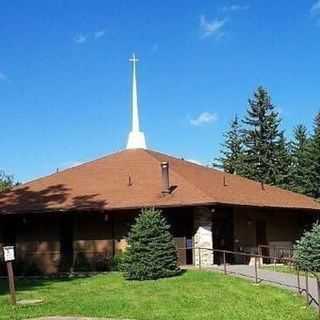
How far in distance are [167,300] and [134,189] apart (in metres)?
13.0

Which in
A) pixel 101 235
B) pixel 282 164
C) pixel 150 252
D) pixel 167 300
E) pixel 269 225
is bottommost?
pixel 167 300

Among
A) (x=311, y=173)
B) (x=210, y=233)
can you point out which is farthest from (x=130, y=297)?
(x=311, y=173)

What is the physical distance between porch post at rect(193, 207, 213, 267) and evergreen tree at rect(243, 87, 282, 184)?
94.1 ft

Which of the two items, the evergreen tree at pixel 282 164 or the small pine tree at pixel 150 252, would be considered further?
the evergreen tree at pixel 282 164

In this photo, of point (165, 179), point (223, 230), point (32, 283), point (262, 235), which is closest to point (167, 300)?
point (32, 283)

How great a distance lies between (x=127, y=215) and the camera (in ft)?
89.1

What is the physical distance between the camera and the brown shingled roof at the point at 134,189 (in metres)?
26.8

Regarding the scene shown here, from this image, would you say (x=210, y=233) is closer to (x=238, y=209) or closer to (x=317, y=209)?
(x=238, y=209)

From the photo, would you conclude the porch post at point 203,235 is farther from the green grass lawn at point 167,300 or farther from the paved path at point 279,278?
the green grass lawn at point 167,300

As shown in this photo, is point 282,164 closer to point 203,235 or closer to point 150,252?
point 203,235

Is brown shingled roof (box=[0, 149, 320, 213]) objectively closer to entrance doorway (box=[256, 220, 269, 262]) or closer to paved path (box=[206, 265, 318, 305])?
entrance doorway (box=[256, 220, 269, 262])

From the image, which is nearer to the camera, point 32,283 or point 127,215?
point 32,283

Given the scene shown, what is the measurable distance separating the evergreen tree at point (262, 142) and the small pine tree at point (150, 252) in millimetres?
33673

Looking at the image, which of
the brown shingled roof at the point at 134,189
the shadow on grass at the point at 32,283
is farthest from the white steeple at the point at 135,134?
the shadow on grass at the point at 32,283
